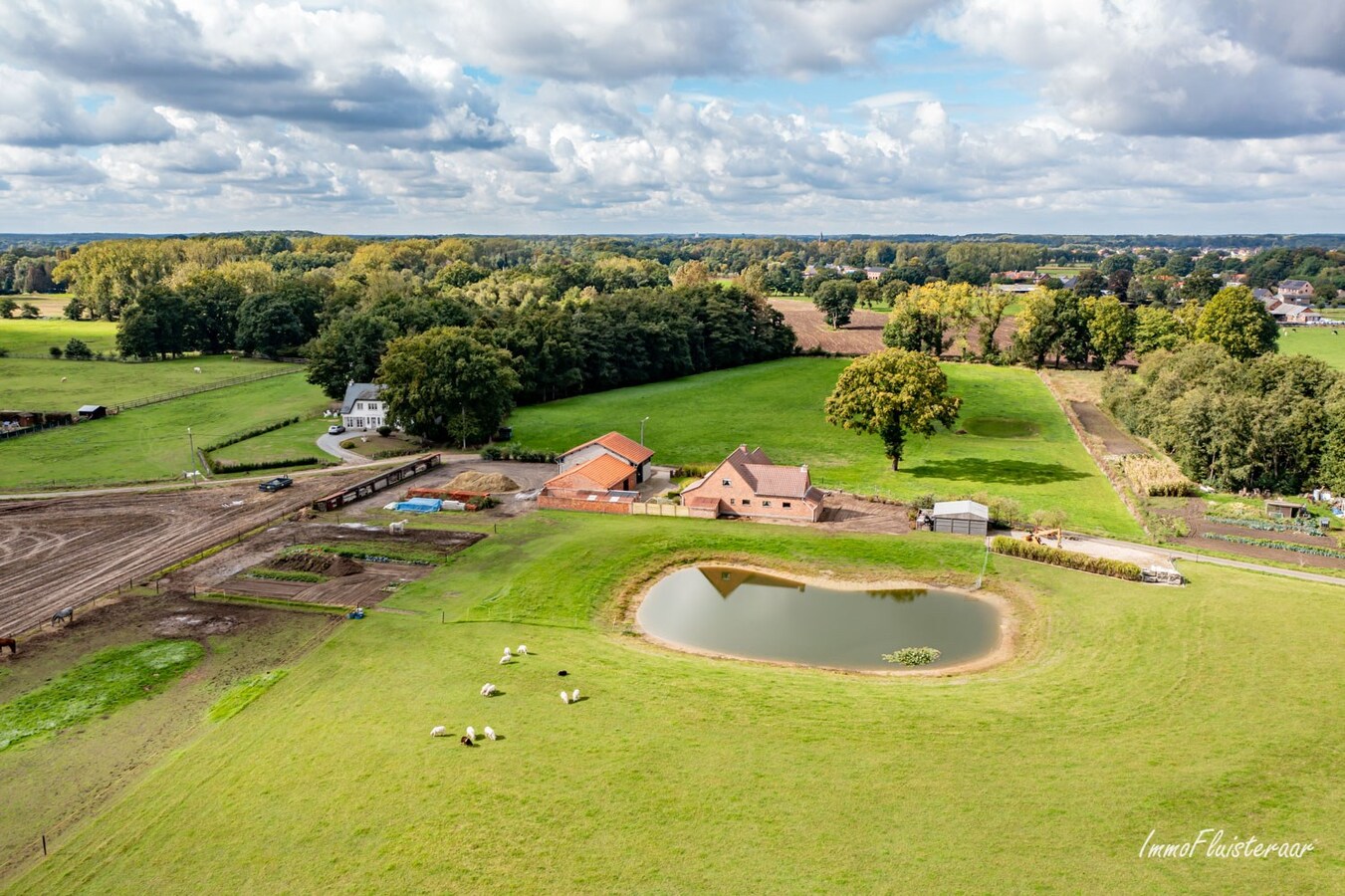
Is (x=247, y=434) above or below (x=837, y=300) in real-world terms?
below

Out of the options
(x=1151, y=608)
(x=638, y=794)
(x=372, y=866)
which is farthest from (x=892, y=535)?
(x=372, y=866)

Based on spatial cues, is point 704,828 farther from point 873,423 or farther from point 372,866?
point 873,423

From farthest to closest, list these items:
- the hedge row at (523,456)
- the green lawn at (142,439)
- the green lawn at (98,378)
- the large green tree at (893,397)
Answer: the green lawn at (98,378) → the hedge row at (523,456) → the large green tree at (893,397) → the green lawn at (142,439)

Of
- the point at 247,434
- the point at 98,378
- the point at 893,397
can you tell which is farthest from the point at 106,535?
the point at 98,378

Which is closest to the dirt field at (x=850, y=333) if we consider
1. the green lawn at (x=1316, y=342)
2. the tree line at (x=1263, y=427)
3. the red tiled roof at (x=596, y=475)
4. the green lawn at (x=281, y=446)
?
the green lawn at (x=1316, y=342)

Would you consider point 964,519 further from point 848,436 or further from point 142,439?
point 142,439

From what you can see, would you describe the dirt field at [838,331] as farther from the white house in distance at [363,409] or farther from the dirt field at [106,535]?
the dirt field at [106,535]

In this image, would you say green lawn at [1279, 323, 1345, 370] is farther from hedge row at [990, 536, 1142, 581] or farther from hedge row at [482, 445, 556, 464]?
hedge row at [482, 445, 556, 464]
